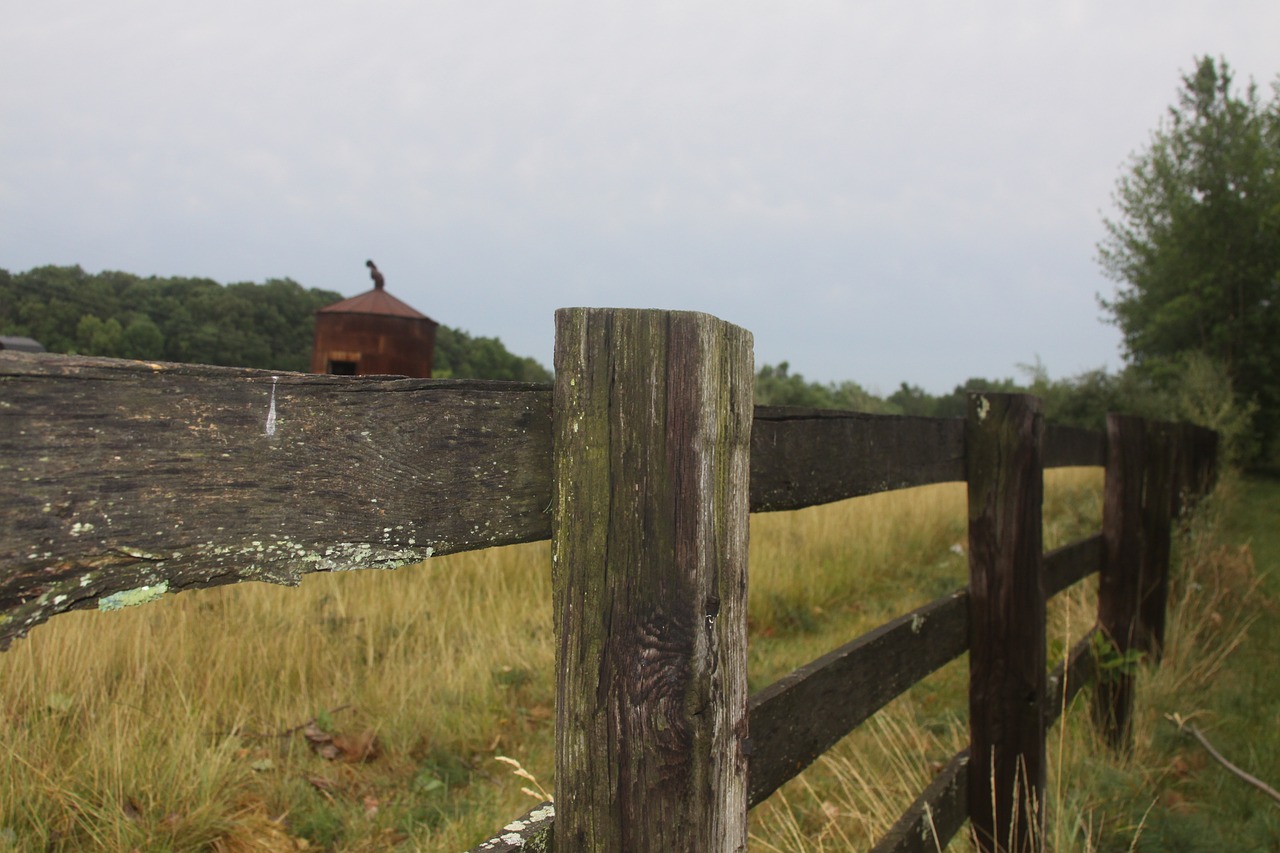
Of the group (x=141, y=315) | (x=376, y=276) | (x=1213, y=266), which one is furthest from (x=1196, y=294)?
(x=141, y=315)

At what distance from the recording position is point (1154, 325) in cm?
2852

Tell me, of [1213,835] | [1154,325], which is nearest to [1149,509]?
A: [1213,835]

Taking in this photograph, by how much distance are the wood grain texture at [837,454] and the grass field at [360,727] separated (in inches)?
44.0

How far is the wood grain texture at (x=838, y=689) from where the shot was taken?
1.63 meters

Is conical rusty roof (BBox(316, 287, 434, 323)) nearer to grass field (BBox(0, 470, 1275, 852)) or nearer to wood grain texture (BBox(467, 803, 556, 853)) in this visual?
grass field (BBox(0, 470, 1275, 852))

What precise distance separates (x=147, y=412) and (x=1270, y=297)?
33921 mm

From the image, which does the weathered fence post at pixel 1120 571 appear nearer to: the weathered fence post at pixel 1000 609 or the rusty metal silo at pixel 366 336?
the weathered fence post at pixel 1000 609

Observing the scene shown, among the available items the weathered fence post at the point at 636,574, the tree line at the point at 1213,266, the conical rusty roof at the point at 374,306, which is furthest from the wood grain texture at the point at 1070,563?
the tree line at the point at 1213,266

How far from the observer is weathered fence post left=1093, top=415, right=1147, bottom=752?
412cm

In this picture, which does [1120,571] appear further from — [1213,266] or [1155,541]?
[1213,266]

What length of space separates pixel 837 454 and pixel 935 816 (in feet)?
3.89

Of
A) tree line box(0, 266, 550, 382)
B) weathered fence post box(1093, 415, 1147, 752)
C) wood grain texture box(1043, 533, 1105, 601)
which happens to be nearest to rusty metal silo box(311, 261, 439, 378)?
tree line box(0, 266, 550, 382)

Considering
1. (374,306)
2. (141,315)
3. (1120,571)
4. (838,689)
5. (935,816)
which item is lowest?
(935,816)

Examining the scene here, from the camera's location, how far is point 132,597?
0.73 metres
